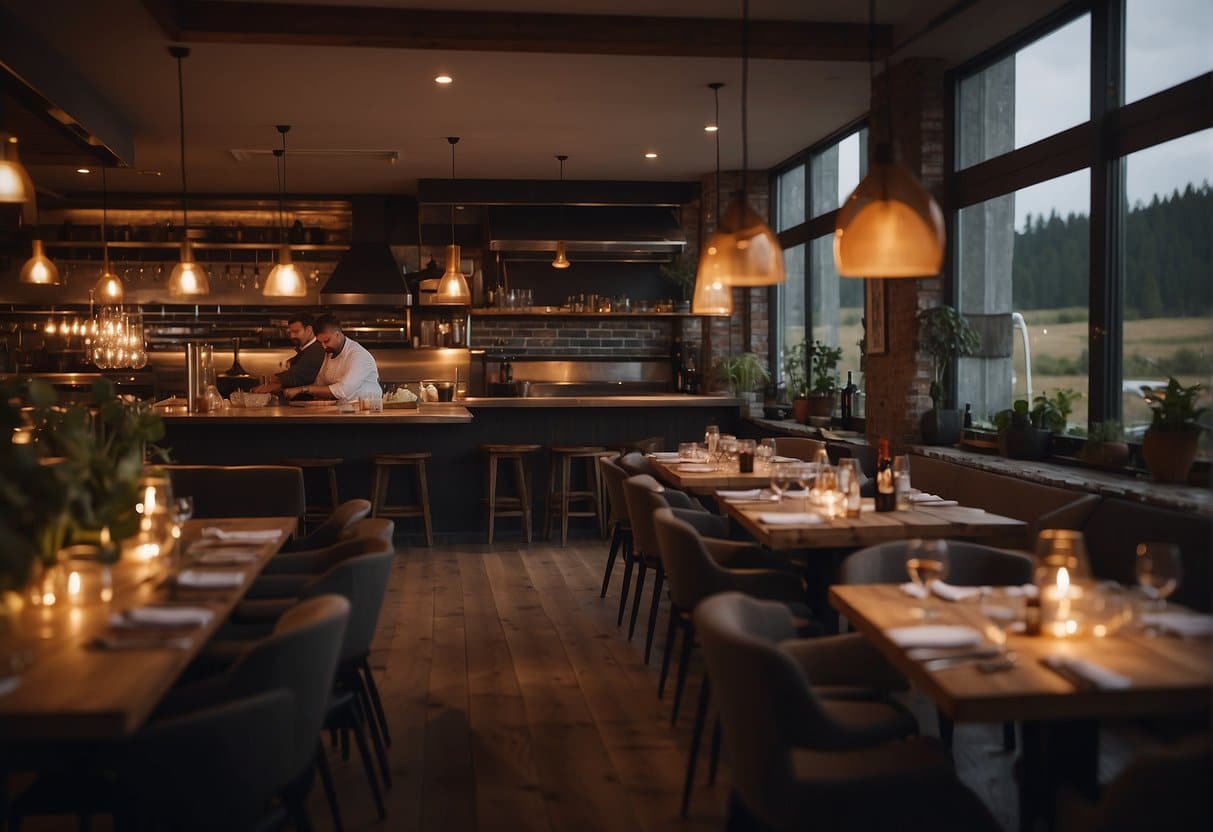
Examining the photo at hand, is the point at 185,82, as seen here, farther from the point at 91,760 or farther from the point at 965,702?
the point at 965,702

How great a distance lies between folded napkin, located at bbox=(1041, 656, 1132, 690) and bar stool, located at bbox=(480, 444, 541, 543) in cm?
634

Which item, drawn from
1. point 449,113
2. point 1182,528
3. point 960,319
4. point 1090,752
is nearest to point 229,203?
point 449,113

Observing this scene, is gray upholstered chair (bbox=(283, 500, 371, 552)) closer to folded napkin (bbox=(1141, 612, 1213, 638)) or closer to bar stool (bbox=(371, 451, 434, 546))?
folded napkin (bbox=(1141, 612, 1213, 638))

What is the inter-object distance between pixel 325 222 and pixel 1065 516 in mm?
9835

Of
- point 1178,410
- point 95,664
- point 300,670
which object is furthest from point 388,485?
point 95,664

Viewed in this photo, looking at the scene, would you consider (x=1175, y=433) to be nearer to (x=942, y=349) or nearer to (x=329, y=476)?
(x=942, y=349)

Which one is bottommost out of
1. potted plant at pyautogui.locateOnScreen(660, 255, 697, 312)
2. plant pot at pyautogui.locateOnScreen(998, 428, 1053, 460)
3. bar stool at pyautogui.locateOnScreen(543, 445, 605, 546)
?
bar stool at pyautogui.locateOnScreen(543, 445, 605, 546)

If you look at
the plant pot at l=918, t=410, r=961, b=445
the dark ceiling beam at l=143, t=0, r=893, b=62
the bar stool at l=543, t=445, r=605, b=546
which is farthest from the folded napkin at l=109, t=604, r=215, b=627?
the bar stool at l=543, t=445, r=605, b=546

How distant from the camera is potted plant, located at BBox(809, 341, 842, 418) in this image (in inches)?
361

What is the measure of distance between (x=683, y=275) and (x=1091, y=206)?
596 centimetres

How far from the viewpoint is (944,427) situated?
23.6ft

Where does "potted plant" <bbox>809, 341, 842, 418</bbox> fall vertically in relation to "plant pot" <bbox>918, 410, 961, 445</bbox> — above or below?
above

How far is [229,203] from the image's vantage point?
12523 millimetres

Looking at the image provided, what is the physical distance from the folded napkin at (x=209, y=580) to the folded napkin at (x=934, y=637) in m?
1.81
